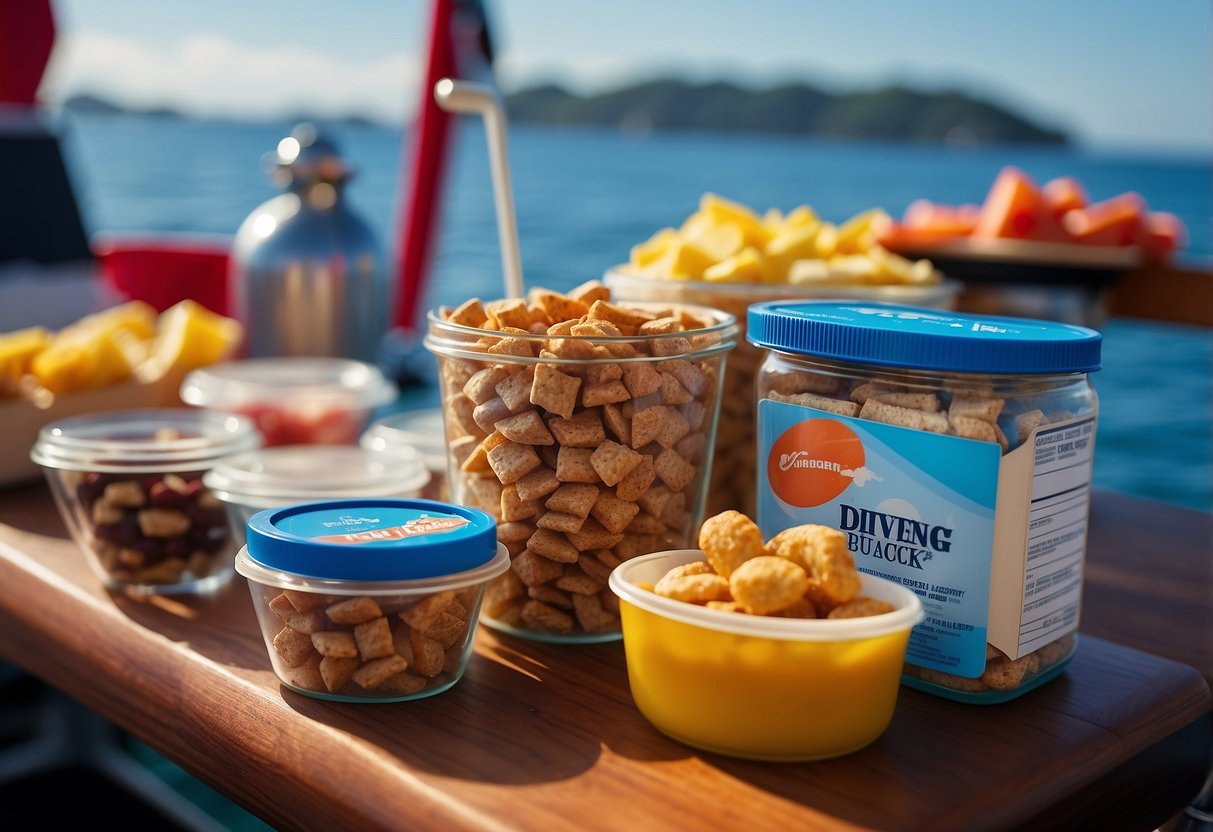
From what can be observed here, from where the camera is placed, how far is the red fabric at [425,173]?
305 centimetres

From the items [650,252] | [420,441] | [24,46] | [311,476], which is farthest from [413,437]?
[24,46]

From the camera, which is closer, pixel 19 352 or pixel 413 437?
pixel 413 437

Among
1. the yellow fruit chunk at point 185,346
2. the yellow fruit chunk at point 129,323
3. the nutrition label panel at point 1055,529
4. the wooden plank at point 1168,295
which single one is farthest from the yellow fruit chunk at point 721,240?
the wooden plank at point 1168,295

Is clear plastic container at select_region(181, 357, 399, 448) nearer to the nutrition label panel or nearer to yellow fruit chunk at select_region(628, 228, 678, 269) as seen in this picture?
yellow fruit chunk at select_region(628, 228, 678, 269)

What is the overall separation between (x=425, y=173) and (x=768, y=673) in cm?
293

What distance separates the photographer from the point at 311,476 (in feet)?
2.80

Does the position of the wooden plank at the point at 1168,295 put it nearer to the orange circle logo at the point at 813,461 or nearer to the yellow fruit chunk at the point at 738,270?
the yellow fruit chunk at the point at 738,270

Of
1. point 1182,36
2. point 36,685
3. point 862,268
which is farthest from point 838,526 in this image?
point 1182,36

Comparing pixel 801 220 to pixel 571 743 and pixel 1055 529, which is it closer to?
pixel 1055 529

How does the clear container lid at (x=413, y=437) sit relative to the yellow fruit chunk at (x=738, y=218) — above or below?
below

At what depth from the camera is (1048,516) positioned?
60 centimetres

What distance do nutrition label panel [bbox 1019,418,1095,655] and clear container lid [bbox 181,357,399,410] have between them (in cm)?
73

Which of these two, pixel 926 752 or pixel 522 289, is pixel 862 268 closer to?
pixel 522 289

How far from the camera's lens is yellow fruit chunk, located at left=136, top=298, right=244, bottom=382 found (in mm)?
1214
